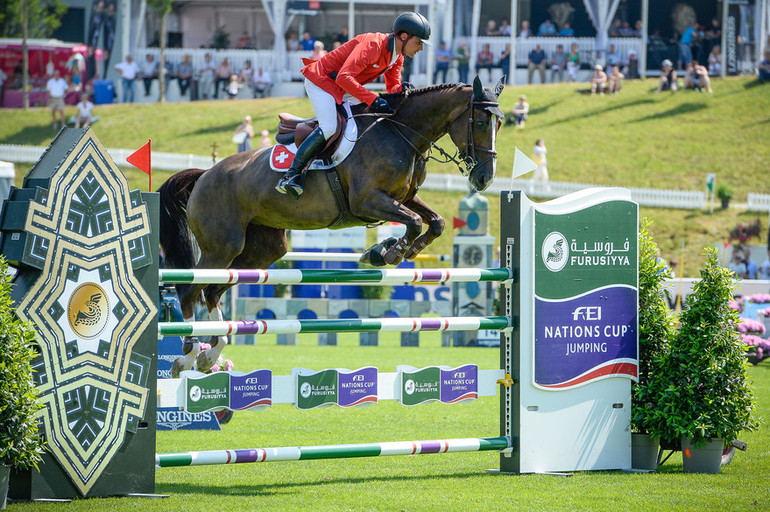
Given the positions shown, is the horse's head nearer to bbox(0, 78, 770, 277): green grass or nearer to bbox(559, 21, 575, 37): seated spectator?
bbox(0, 78, 770, 277): green grass

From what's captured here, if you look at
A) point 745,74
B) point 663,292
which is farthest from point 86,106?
point 663,292

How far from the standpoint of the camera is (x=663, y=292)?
6.00 m

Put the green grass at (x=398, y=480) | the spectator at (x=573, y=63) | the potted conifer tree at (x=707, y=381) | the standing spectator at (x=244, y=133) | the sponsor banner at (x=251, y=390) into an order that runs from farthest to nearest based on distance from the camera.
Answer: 1. the spectator at (x=573, y=63)
2. the standing spectator at (x=244, y=133)
3. the potted conifer tree at (x=707, y=381)
4. the sponsor banner at (x=251, y=390)
5. the green grass at (x=398, y=480)

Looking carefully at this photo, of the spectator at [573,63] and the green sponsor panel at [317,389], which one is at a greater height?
the spectator at [573,63]

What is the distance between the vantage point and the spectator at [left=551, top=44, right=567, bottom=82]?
31734 mm

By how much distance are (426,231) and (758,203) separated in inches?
751

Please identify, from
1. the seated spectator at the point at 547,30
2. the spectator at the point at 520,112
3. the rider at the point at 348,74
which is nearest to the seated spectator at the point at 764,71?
the seated spectator at the point at 547,30

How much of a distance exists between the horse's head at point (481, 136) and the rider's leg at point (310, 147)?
0.83 metres

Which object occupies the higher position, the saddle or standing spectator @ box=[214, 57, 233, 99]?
standing spectator @ box=[214, 57, 233, 99]

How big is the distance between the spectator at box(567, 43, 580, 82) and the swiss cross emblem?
87.7ft

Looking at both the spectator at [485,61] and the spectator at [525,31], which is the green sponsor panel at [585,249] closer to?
the spectator at [485,61]

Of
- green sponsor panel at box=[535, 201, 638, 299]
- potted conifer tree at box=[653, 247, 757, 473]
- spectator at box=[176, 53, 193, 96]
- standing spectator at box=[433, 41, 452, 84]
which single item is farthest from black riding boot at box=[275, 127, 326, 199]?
spectator at box=[176, 53, 193, 96]

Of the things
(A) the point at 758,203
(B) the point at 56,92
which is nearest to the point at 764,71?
(A) the point at 758,203

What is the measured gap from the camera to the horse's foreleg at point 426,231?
18.9 feet
